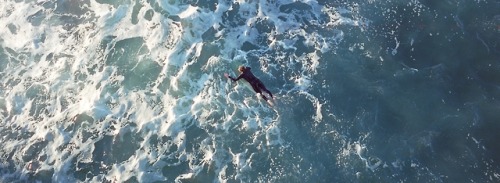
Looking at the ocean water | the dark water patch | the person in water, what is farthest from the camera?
the dark water patch

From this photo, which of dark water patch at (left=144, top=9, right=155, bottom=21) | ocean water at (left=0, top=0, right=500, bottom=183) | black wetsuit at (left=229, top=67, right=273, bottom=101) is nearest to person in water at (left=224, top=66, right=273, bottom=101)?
black wetsuit at (left=229, top=67, right=273, bottom=101)

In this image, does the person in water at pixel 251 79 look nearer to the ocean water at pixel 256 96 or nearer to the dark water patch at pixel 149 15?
the ocean water at pixel 256 96

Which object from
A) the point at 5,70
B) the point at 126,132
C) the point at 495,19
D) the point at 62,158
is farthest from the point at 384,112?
the point at 5,70

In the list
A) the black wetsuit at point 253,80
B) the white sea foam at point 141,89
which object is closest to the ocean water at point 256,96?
the white sea foam at point 141,89

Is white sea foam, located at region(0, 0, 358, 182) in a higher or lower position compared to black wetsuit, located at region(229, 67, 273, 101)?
lower

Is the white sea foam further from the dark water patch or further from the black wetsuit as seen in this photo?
the black wetsuit

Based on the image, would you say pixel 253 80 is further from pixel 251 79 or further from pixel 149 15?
pixel 149 15

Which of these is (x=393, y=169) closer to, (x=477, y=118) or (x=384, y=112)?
(x=384, y=112)

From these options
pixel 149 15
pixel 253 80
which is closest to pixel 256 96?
pixel 253 80

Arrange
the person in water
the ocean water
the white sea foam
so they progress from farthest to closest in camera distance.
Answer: the person in water, the white sea foam, the ocean water
